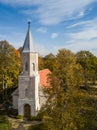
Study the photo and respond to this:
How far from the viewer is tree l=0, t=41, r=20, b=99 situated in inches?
1487

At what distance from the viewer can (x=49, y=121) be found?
60.7ft

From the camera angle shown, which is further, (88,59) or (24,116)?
(88,59)

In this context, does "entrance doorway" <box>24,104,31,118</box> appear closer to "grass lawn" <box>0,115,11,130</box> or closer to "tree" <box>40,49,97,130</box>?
"grass lawn" <box>0,115,11,130</box>

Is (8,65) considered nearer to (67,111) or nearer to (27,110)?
(27,110)

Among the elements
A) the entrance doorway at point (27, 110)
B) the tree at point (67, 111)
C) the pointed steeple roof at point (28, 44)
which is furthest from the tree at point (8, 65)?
the tree at point (67, 111)

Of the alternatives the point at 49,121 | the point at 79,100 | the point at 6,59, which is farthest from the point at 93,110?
the point at 6,59

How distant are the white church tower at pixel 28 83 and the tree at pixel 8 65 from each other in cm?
647

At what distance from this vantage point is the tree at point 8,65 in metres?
37.8

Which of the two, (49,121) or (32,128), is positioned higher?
(49,121)

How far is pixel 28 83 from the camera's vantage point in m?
32.1

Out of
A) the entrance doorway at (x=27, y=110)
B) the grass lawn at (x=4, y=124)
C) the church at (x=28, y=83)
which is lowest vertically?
the grass lawn at (x=4, y=124)

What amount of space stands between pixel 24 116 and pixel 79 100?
13566mm

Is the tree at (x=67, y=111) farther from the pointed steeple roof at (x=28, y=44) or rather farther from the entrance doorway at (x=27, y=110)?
the entrance doorway at (x=27, y=110)

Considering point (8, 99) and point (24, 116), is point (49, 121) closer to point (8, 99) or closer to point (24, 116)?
point (24, 116)
